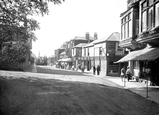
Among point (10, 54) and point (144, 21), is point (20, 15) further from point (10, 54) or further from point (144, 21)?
point (144, 21)

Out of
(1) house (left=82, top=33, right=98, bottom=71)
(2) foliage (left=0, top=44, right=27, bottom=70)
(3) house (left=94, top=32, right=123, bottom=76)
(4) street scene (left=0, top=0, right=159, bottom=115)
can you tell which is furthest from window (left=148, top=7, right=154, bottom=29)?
(1) house (left=82, top=33, right=98, bottom=71)

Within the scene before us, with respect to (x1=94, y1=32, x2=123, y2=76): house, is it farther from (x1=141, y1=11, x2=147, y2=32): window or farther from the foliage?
the foliage

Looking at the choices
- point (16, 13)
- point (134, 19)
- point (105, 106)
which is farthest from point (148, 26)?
point (16, 13)

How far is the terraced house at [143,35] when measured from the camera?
1248 cm

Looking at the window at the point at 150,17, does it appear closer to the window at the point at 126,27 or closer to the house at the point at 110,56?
the window at the point at 126,27

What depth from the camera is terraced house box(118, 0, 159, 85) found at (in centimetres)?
1248

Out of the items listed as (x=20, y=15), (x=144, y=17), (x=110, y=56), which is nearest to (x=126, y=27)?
(x=144, y=17)

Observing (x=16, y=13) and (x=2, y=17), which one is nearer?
(x=2, y=17)

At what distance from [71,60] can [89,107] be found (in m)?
45.3

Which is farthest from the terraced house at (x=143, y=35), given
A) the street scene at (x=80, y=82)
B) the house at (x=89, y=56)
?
the house at (x=89, y=56)

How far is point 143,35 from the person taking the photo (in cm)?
1372

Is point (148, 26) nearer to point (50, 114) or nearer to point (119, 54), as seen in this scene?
point (50, 114)

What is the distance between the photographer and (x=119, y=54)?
27.0 metres

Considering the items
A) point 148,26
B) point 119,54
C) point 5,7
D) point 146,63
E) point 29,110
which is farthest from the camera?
point 119,54
